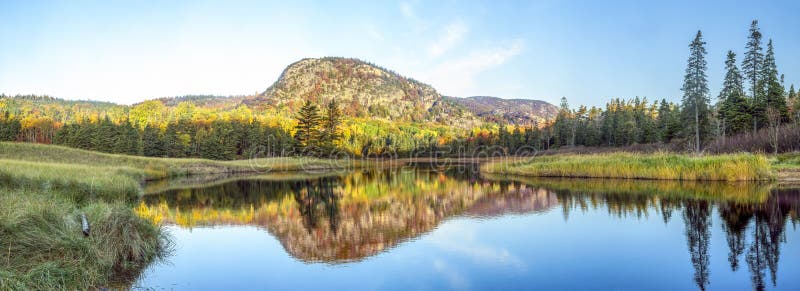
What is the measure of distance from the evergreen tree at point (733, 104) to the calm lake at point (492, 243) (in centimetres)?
3286

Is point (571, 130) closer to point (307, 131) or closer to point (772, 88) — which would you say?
point (772, 88)

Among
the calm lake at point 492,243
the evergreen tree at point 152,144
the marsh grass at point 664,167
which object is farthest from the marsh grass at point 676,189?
the evergreen tree at point 152,144

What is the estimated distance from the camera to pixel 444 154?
10931cm

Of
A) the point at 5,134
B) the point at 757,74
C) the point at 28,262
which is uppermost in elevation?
the point at 757,74

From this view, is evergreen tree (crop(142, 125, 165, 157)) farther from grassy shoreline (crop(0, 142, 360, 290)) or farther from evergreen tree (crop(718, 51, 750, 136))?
evergreen tree (crop(718, 51, 750, 136))

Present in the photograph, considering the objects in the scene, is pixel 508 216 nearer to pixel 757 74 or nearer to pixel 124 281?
pixel 124 281

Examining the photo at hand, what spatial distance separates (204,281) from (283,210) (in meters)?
9.84

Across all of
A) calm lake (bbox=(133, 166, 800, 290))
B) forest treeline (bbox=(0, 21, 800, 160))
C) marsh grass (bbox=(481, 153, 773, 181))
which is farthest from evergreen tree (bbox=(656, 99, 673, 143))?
calm lake (bbox=(133, 166, 800, 290))

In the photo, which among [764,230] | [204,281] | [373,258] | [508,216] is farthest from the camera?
[508,216]

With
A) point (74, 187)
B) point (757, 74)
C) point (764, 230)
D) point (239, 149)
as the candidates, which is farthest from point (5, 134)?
point (757, 74)

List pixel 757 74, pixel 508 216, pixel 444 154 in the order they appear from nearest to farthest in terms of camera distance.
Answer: pixel 508 216 → pixel 757 74 → pixel 444 154

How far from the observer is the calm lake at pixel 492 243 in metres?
8.46

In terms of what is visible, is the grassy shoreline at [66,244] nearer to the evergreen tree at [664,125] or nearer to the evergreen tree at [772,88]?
the evergreen tree at [772,88]

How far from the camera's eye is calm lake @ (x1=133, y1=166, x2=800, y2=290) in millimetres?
8461
